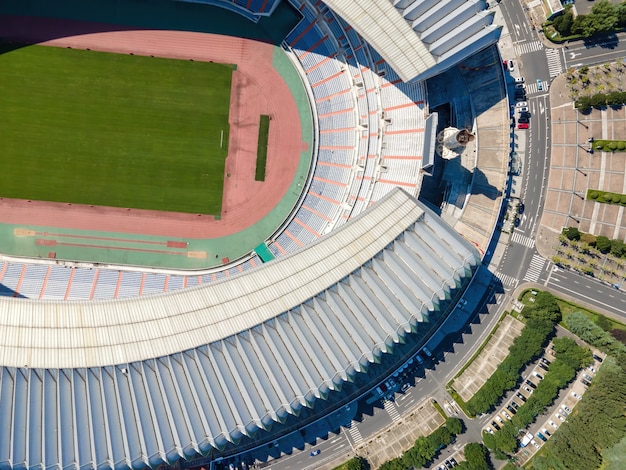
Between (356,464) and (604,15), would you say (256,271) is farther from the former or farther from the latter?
(604,15)

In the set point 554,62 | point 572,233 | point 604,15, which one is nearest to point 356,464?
point 572,233

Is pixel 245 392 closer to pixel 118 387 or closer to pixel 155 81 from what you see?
pixel 118 387

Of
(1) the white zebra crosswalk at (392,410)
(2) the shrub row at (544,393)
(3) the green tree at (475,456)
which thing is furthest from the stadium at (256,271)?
(2) the shrub row at (544,393)

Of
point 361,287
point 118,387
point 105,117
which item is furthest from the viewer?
point 105,117

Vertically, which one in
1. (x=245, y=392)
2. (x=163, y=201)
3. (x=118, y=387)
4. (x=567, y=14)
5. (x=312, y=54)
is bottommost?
(x=245, y=392)

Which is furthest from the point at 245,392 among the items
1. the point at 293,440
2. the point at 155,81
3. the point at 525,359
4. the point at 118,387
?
the point at 155,81

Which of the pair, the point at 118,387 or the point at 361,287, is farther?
the point at 361,287

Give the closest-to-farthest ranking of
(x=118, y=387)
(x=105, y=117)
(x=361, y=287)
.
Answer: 1. (x=118, y=387)
2. (x=361, y=287)
3. (x=105, y=117)
